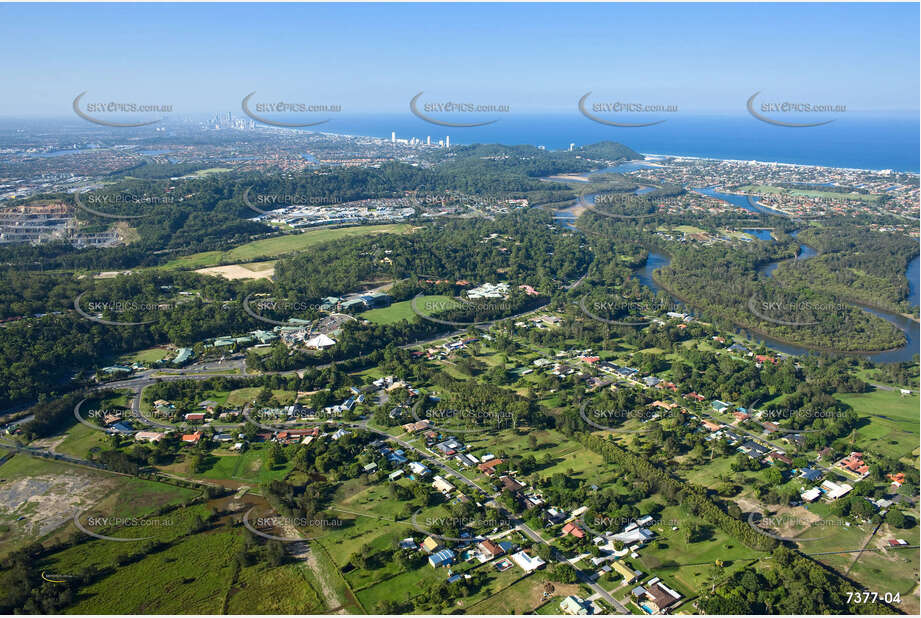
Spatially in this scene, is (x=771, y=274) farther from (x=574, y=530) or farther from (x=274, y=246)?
(x=274, y=246)

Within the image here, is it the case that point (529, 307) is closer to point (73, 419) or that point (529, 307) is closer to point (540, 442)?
point (540, 442)

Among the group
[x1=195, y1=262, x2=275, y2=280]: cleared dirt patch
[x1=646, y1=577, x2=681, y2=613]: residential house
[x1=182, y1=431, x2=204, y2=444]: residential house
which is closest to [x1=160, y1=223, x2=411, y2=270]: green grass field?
[x1=195, y1=262, x2=275, y2=280]: cleared dirt patch

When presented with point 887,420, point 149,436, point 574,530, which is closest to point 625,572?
point 574,530

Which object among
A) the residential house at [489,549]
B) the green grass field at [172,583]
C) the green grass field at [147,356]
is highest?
the green grass field at [147,356]

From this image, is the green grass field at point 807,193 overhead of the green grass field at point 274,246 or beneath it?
overhead

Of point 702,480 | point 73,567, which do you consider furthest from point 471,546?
point 73,567

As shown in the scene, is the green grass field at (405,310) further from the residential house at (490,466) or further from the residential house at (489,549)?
the residential house at (489,549)

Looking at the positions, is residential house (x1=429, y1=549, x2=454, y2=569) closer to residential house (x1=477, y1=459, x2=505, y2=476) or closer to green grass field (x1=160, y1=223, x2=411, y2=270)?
residential house (x1=477, y1=459, x2=505, y2=476)

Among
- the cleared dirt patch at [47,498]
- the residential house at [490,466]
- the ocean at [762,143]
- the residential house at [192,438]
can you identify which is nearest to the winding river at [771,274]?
the residential house at [490,466]
